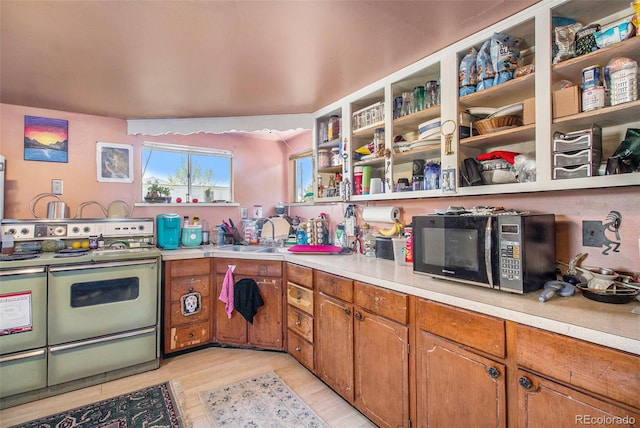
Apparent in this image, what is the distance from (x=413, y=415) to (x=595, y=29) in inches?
75.8

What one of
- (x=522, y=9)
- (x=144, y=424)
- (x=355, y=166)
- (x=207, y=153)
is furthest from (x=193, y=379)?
(x=522, y=9)

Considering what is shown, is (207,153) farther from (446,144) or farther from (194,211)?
(446,144)

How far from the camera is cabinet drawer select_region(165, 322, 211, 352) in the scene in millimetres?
2560

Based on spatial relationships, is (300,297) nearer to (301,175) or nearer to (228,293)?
(228,293)

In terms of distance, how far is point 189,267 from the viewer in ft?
8.64

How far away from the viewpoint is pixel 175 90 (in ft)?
7.56

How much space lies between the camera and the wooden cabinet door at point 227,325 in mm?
2658

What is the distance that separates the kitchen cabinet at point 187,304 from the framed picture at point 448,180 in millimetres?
2072

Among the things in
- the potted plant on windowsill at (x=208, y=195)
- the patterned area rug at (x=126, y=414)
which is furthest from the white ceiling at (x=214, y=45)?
the patterned area rug at (x=126, y=414)

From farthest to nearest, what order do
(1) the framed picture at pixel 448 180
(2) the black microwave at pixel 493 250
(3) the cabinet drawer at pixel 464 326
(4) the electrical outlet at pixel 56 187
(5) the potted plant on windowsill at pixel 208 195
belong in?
(5) the potted plant on windowsill at pixel 208 195 → (4) the electrical outlet at pixel 56 187 → (1) the framed picture at pixel 448 180 → (2) the black microwave at pixel 493 250 → (3) the cabinet drawer at pixel 464 326

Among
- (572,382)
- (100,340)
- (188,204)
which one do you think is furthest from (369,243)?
(100,340)

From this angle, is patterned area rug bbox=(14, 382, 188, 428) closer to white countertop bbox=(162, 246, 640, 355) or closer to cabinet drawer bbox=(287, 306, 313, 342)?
cabinet drawer bbox=(287, 306, 313, 342)

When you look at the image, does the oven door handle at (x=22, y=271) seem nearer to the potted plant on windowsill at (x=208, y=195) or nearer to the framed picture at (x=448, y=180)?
the potted plant on windowsill at (x=208, y=195)

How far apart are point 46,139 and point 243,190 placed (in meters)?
1.82
